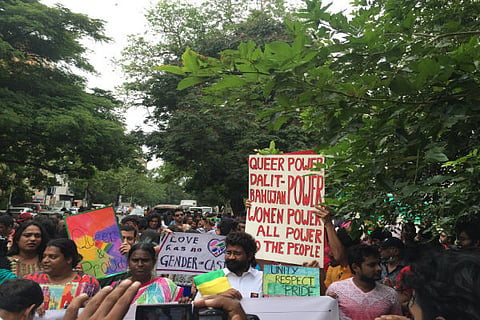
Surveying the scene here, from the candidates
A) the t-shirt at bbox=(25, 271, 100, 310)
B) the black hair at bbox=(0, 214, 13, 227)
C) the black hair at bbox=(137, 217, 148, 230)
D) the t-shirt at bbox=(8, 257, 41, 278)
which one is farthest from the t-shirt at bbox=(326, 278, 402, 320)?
the black hair at bbox=(137, 217, 148, 230)

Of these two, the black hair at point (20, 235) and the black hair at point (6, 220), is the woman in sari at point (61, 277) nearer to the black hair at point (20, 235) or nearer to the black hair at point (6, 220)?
the black hair at point (20, 235)

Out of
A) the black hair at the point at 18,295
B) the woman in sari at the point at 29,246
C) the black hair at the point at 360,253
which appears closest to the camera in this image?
the black hair at the point at 18,295

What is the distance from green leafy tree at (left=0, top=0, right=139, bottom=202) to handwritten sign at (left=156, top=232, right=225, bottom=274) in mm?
11781

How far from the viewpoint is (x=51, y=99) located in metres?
17.7

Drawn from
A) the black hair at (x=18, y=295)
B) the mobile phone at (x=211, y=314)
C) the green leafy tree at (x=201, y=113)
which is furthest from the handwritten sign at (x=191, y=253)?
the green leafy tree at (x=201, y=113)


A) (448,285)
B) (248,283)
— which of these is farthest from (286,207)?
(448,285)

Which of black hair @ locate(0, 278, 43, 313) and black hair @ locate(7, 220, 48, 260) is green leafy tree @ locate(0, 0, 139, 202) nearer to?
black hair @ locate(7, 220, 48, 260)

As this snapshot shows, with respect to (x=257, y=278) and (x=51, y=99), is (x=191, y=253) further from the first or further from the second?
(x=51, y=99)

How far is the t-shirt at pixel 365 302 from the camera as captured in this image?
3555mm

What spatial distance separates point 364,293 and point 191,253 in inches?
87.4

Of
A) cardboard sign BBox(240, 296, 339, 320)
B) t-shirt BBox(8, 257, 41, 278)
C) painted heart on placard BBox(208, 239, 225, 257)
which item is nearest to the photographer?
cardboard sign BBox(240, 296, 339, 320)

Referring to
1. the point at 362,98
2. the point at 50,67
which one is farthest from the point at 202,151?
the point at 362,98

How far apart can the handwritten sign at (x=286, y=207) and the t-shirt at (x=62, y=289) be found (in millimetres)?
1693

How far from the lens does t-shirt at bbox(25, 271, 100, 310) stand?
3.61 meters
